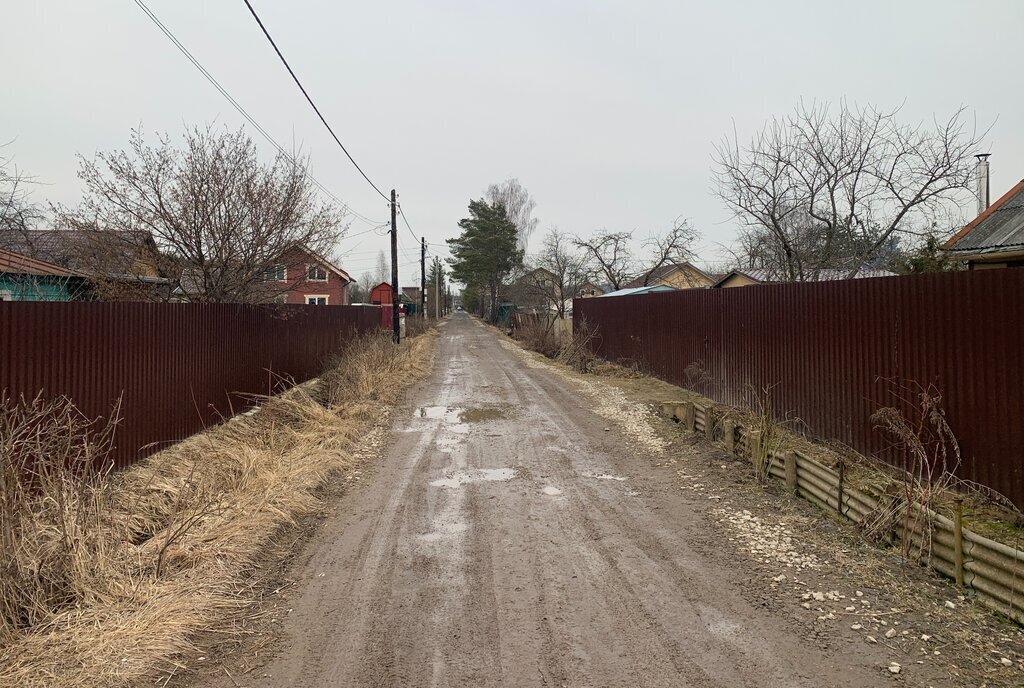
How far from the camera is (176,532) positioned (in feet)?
13.3

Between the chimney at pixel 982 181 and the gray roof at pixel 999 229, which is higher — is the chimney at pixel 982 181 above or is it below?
above

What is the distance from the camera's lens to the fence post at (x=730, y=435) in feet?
23.1

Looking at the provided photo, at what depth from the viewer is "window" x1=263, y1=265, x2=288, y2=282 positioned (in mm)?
11258

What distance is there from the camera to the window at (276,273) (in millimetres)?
11258

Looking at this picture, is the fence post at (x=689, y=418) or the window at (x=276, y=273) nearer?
the fence post at (x=689, y=418)

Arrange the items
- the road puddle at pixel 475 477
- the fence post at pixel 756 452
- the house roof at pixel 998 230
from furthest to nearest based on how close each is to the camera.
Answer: the house roof at pixel 998 230, the road puddle at pixel 475 477, the fence post at pixel 756 452

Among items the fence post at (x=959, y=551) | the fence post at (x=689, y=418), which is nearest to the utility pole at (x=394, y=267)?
→ the fence post at (x=689, y=418)

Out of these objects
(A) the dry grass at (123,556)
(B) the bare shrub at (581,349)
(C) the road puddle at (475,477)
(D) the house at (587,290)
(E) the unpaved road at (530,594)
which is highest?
(D) the house at (587,290)

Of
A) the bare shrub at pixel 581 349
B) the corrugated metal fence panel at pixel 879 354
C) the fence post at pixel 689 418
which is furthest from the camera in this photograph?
the bare shrub at pixel 581 349

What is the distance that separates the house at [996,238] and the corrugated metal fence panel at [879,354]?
11.3 feet

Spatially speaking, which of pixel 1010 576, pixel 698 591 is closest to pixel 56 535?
pixel 698 591

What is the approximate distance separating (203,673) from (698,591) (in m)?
2.81

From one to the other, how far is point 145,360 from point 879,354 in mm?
7556

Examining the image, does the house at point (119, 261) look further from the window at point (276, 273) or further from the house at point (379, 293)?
the house at point (379, 293)
